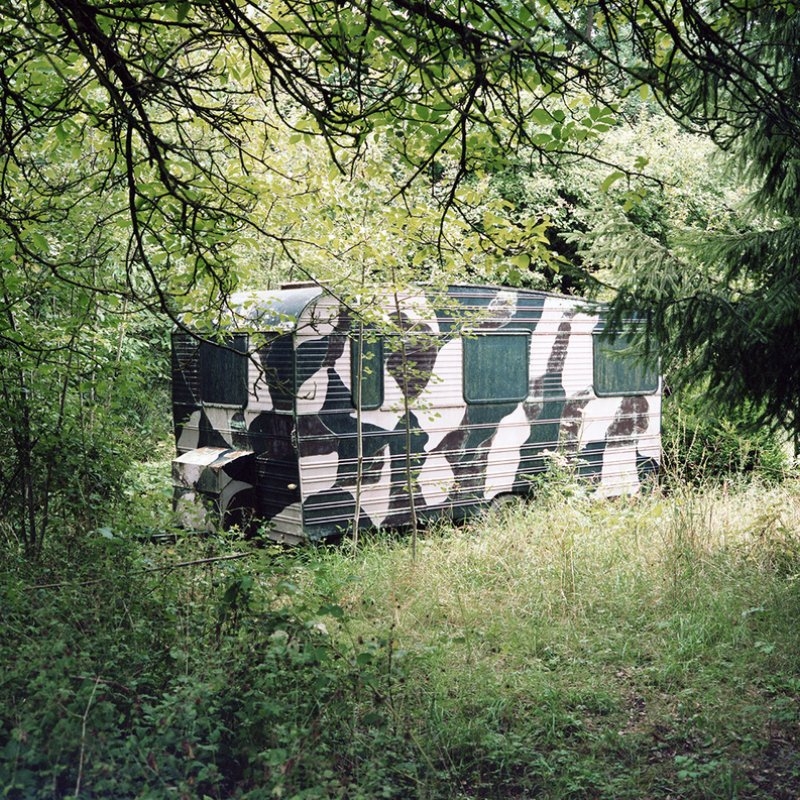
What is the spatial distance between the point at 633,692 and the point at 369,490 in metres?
4.09

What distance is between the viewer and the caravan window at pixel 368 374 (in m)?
8.81

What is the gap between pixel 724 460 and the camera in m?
12.7

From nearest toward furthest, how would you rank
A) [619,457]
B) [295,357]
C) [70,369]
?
[70,369], [295,357], [619,457]

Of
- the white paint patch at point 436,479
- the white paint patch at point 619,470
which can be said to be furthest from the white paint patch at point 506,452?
the white paint patch at point 619,470

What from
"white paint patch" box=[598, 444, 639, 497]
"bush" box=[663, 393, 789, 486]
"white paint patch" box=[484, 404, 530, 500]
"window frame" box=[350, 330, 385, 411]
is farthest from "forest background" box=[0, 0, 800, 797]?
"white paint patch" box=[598, 444, 639, 497]

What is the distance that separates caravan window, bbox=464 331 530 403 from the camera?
9898 mm

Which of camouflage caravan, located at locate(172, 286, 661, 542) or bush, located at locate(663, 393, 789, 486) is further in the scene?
bush, located at locate(663, 393, 789, 486)

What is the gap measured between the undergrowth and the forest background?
0.07 feet

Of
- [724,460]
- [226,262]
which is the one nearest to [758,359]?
[226,262]

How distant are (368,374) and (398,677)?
442cm

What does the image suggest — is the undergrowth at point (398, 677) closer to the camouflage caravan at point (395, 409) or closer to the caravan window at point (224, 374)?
the camouflage caravan at point (395, 409)

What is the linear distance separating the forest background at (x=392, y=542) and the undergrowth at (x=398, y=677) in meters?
0.02

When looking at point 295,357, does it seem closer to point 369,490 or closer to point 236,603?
point 369,490

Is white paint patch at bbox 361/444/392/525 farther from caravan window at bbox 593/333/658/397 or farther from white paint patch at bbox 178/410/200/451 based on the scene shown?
caravan window at bbox 593/333/658/397
